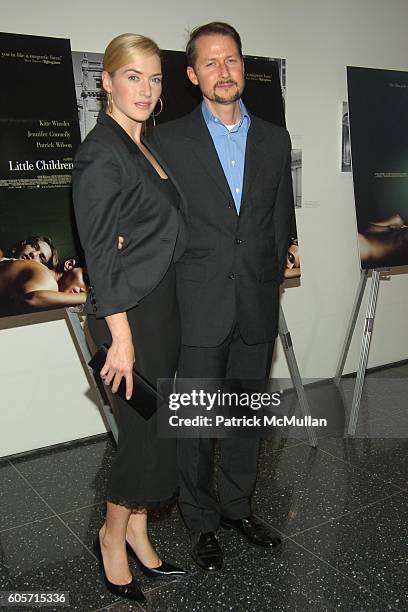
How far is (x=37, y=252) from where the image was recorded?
2434 millimetres

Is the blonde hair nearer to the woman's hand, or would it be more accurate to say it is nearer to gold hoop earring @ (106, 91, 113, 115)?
gold hoop earring @ (106, 91, 113, 115)

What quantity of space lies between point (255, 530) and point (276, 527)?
0.13 m

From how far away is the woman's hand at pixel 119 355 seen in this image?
5.88 ft

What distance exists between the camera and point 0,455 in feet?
9.91

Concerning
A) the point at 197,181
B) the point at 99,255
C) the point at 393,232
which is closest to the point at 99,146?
the point at 99,255

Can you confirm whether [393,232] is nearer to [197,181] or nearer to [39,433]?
[197,181]

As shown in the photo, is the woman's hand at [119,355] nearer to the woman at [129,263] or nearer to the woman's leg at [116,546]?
the woman at [129,263]

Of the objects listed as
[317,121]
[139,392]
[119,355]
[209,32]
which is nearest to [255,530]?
[139,392]

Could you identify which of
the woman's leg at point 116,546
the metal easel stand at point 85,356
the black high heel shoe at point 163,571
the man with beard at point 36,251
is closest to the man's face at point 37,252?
the man with beard at point 36,251

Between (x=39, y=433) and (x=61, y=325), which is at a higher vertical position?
(x=61, y=325)

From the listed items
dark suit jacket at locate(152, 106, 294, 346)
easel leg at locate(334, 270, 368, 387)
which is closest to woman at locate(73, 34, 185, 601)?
dark suit jacket at locate(152, 106, 294, 346)

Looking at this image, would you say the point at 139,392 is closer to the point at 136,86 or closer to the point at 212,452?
the point at 212,452

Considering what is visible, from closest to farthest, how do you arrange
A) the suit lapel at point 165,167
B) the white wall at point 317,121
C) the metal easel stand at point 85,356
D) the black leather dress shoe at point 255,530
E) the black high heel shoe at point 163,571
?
the suit lapel at point 165,167
the black high heel shoe at point 163,571
the black leather dress shoe at point 255,530
the metal easel stand at point 85,356
the white wall at point 317,121

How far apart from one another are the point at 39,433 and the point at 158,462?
137 centimetres
